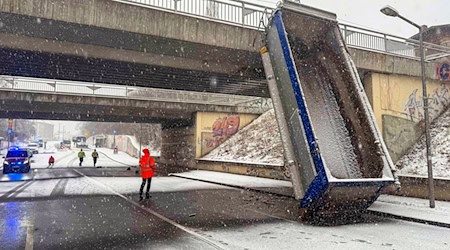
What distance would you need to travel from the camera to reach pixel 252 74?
14.8m

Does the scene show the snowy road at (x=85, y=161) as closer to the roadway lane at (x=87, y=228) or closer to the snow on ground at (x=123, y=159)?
the snow on ground at (x=123, y=159)

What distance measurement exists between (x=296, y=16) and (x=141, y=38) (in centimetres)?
523

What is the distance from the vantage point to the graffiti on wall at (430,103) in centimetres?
1426

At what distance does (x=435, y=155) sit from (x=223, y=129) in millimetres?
17734

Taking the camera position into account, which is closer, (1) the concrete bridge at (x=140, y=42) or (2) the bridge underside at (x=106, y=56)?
(1) the concrete bridge at (x=140, y=42)

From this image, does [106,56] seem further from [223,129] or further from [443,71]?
[223,129]

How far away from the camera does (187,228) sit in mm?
7535

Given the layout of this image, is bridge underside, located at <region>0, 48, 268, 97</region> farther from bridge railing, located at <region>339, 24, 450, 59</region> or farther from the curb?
the curb

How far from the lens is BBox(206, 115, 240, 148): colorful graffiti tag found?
90.3ft

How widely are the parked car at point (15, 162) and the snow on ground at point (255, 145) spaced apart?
49.0ft

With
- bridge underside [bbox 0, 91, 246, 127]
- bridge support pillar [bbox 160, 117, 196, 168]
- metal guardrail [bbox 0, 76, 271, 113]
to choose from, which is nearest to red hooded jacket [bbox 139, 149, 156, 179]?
metal guardrail [bbox 0, 76, 271, 113]

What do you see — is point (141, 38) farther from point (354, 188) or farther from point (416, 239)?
point (416, 239)

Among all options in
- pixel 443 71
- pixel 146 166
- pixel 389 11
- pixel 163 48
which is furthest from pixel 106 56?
pixel 443 71

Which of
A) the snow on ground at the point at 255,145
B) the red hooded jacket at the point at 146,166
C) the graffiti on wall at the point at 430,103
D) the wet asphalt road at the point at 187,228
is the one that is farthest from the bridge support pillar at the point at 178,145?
the graffiti on wall at the point at 430,103
